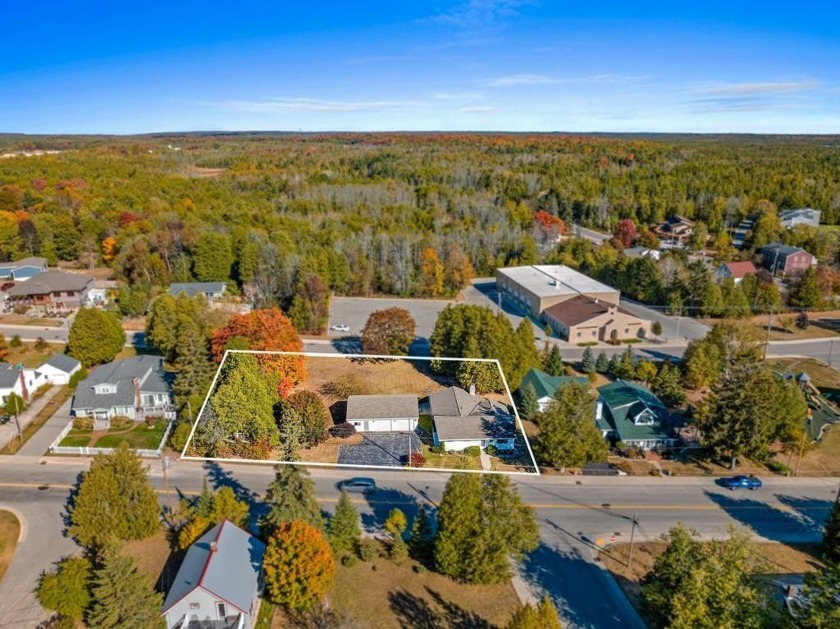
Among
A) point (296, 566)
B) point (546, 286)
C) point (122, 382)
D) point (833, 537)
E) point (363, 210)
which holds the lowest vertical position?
point (833, 537)

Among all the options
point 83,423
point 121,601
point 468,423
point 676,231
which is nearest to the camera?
point 468,423

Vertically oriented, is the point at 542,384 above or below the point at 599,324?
above

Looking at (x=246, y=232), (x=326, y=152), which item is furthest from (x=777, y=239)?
(x=326, y=152)

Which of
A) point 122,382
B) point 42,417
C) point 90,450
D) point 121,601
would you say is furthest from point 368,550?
point 42,417

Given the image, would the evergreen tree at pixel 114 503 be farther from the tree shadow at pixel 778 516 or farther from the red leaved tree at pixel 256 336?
the tree shadow at pixel 778 516

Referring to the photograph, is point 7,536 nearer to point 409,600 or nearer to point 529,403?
point 409,600

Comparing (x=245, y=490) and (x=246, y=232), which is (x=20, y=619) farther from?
(x=246, y=232)
